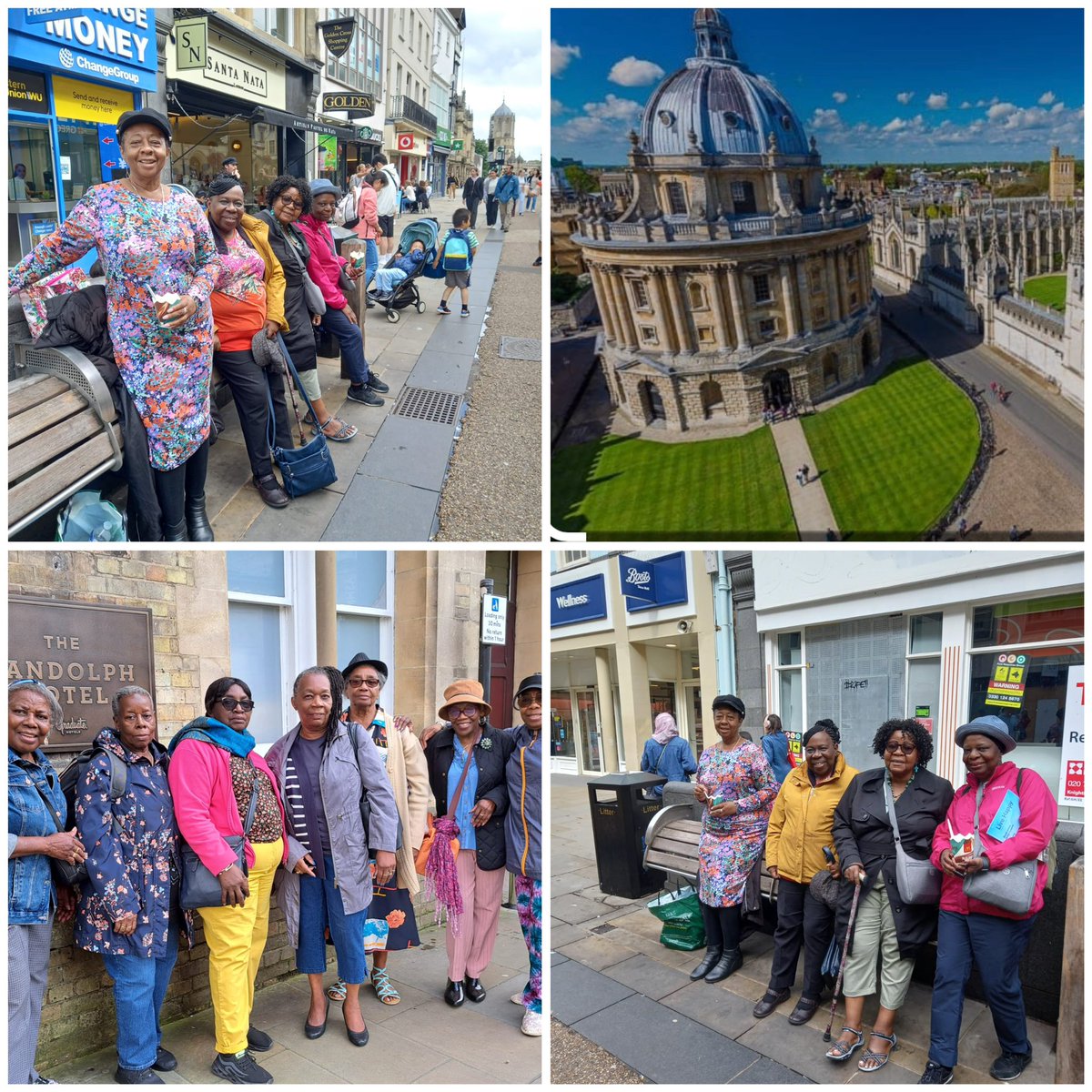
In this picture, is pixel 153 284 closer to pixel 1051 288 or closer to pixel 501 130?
pixel 1051 288

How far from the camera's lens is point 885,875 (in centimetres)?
384

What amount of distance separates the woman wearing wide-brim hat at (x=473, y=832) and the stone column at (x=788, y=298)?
2.32 meters

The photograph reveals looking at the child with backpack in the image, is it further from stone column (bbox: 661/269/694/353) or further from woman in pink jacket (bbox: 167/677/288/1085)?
woman in pink jacket (bbox: 167/677/288/1085)

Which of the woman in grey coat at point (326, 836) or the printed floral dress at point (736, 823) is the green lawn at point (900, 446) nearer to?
the printed floral dress at point (736, 823)

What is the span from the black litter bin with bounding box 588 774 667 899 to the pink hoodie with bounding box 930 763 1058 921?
266 centimetres

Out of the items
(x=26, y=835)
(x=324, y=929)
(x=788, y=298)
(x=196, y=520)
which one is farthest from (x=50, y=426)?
(x=788, y=298)

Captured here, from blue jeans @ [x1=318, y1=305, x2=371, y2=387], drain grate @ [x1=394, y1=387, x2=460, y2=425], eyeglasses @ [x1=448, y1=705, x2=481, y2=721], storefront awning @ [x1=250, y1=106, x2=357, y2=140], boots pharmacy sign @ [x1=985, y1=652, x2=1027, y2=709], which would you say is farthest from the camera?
storefront awning @ [x1=250, y1=106, x2=357, y2=140]

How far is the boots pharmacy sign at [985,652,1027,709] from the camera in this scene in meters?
5.79

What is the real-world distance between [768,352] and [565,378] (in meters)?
0.98

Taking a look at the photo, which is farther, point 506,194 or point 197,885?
point 506,194

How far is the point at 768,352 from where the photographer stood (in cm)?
406

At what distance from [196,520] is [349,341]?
7.47ft

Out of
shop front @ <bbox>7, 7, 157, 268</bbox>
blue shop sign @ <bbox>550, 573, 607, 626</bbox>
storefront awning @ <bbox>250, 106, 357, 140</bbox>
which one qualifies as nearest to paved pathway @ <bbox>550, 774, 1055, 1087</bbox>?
blue shop sign @ <bbox>550, 573, 607, 626</bbox>

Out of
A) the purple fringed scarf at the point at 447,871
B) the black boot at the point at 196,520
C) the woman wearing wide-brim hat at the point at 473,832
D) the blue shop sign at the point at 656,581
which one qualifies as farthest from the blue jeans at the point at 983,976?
the blue shop sign at the point at 656,581
